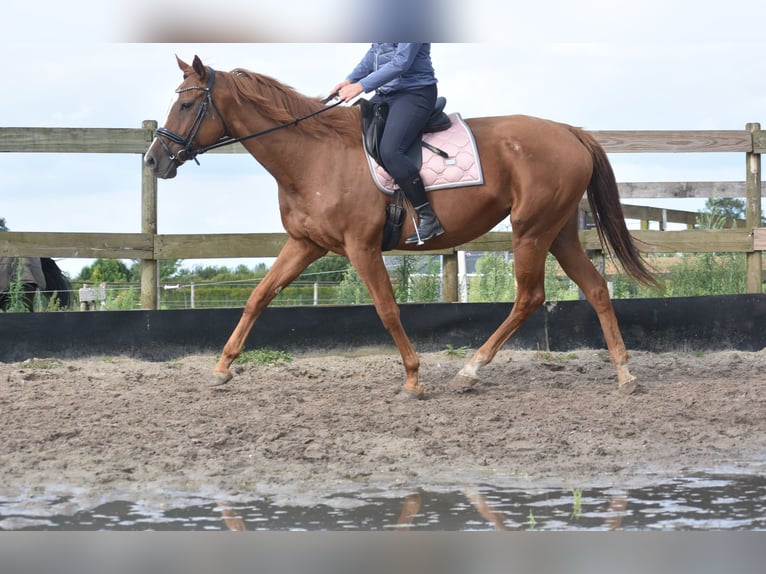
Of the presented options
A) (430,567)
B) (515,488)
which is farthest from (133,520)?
(430,567)

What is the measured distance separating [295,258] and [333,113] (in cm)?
102

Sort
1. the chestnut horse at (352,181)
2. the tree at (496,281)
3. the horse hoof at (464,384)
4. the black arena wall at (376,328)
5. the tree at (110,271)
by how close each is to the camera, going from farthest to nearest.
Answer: the tree at (110,271), the tree at (496,281), the black arena wall at (376,328), the horse hoof at (464,384), the chestnut horse at (352,181)

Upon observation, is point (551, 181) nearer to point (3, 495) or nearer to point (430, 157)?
point (430, 157)

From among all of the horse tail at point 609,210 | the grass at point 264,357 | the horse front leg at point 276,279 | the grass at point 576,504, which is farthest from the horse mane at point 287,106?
the grass at point 576,504

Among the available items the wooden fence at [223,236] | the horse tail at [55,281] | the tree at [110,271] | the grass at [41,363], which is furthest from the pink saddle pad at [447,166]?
the tree at [110,271]

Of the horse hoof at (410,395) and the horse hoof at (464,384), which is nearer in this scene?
the horse hoof at (410,395)

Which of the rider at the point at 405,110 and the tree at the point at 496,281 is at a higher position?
the rider at the point at 405,110

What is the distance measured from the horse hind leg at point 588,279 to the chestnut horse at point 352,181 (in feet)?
0.08

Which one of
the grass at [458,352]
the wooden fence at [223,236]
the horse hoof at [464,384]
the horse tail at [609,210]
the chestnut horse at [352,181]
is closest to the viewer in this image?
the chestnut horse at [352,181]

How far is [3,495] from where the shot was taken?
3434mm

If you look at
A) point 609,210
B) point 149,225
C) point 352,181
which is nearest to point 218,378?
point 352,181

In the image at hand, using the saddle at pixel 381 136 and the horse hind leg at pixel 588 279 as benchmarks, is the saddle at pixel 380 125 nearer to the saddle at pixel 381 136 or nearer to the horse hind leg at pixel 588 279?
the saddle at pixel 381 136

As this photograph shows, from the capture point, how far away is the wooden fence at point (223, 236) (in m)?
8.12

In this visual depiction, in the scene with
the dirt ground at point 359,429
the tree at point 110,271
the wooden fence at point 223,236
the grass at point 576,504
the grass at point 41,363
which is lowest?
the grass at point 576,504
